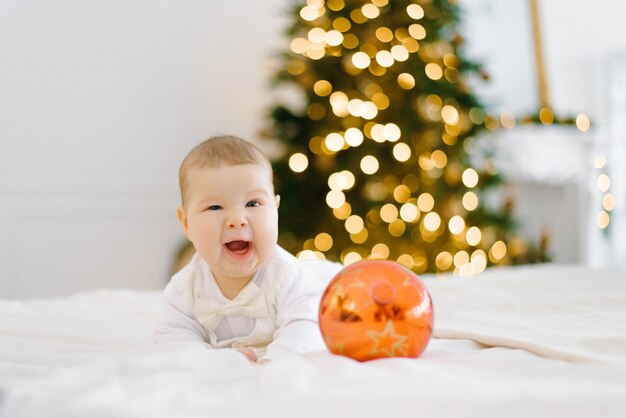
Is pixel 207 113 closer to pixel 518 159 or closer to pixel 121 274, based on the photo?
pixel 121 274

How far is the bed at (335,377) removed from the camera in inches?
32.8

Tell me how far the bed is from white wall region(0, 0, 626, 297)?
7.33ft

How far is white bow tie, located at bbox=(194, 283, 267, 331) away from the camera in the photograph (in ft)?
4.75

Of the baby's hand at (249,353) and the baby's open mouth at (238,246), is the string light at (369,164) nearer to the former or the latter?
the baby's open mouth at (238,246)

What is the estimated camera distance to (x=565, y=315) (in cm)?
166

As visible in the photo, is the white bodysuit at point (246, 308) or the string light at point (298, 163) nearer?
the white bodysuit at point (246, 308)

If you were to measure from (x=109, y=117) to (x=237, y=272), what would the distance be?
2.76 metres

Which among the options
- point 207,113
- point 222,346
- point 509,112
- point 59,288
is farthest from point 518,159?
point 222,346

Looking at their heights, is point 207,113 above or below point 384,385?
above

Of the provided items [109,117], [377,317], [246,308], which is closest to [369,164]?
[109,117]

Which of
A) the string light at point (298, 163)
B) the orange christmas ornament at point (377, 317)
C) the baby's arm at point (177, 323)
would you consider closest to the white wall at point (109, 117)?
the string light at point (298, 163)

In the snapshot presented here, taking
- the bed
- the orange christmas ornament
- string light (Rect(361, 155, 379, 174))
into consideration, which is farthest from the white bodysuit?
string light (Rect(361, 155, 379, 174))

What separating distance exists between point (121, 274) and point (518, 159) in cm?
271

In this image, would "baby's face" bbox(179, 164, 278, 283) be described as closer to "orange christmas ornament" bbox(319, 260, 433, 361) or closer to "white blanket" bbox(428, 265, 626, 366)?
"orange christmas ornament" bbox(319, 260, 433, 361)
